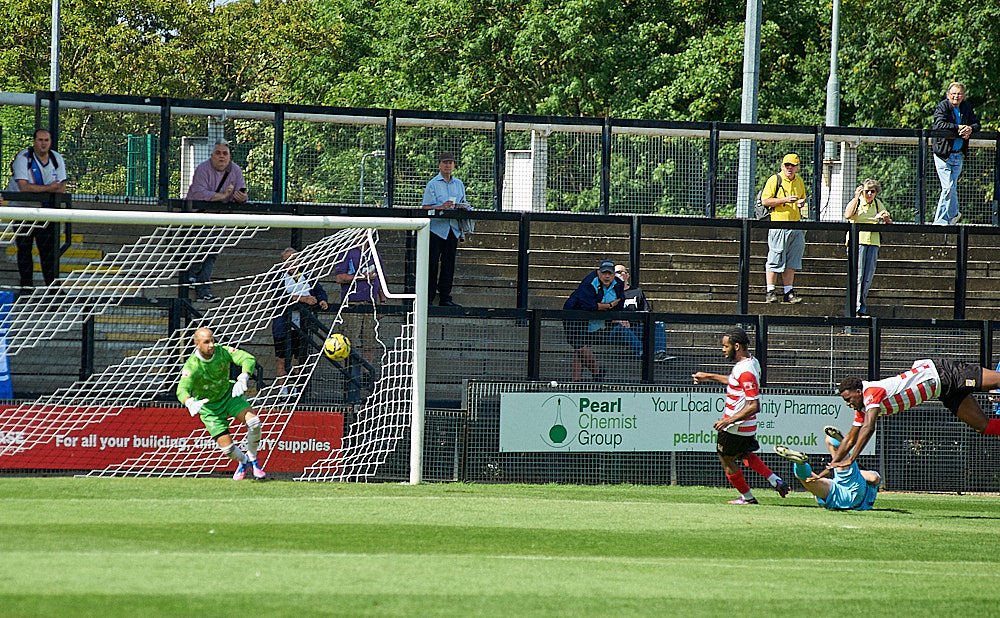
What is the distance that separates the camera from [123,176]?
16406mm

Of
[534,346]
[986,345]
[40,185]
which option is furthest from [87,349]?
[986,345]

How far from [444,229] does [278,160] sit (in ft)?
7.80

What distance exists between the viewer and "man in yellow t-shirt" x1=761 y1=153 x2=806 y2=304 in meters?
Result: 17.2

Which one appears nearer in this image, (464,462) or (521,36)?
(464,462)

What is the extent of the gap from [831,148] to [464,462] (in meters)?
7.68

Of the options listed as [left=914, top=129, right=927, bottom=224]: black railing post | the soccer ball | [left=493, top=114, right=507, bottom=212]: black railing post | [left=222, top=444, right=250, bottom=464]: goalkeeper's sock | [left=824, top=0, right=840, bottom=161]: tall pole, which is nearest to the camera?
[left=222, top=444, right=250, bottom=464]: goalkeeper's sock

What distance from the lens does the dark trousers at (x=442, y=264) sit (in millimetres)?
16234

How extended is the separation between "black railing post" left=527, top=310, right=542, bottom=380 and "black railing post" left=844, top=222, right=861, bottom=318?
4.44m

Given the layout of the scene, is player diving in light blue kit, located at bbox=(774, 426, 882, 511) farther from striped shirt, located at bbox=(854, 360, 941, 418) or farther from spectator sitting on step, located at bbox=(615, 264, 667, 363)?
spectator sitting on step, located at bbox=(615, 264, 667, 363)

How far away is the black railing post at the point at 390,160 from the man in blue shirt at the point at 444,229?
0.56m

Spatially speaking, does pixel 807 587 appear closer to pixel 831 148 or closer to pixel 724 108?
pixel 831 148

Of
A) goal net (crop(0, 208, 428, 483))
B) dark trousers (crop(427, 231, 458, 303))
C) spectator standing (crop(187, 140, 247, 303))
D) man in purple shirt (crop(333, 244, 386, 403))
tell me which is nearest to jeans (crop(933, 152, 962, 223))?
dark trousers (crop(427, 231, 458, 303))

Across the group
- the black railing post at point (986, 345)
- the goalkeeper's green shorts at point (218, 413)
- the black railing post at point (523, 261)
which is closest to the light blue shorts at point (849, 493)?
the black railing post at point (986, 345)

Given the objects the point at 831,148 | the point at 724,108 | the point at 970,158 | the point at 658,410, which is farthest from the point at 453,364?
the point at 724,108
